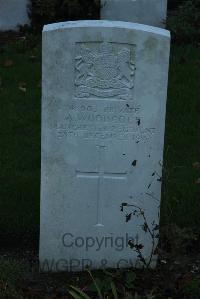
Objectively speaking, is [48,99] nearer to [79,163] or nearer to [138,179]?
[79,163]

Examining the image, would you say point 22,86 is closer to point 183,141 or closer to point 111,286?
point 183,141

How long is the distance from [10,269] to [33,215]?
30.1 inches

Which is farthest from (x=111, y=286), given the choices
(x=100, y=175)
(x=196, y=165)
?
(x=196, y=165)

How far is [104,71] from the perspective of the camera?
13.7 ft

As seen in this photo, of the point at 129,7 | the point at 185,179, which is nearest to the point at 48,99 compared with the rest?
the point at 185,179

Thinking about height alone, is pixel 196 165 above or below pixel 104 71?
below

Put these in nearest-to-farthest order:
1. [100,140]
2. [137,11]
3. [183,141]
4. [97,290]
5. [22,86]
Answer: [97,290]
[100,140]
[183,141]
[22,86]
[137,11]

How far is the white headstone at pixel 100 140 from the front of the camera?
163 inches

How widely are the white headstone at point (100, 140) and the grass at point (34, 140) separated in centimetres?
24

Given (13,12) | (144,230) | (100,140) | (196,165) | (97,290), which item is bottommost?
(97,290)

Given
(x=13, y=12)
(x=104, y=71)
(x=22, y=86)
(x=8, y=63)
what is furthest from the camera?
(x=13, y=12)

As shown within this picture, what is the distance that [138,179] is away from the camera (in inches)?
172

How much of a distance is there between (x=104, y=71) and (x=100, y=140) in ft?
1.38

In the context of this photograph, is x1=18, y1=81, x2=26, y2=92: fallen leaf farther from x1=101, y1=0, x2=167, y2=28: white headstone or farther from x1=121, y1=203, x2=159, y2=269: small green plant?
x1=121, y1=203, x2=159, y2=269: small green plant
